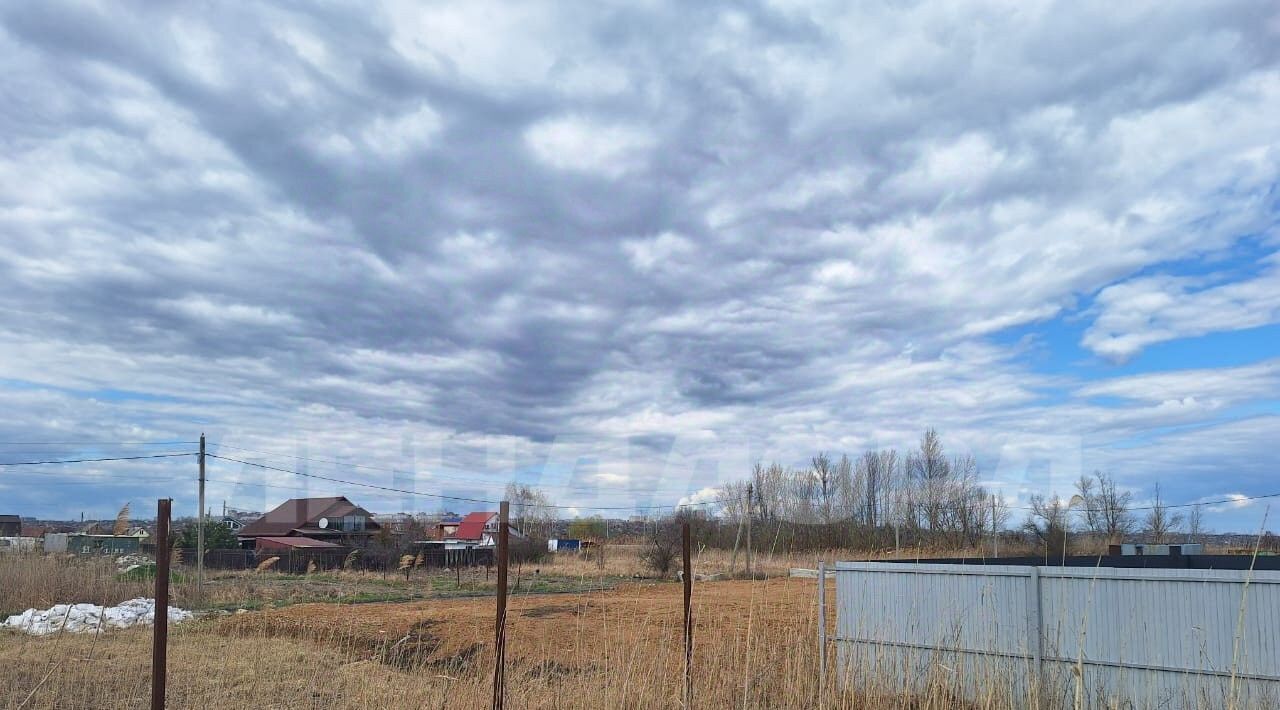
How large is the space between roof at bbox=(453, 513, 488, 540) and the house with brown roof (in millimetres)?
5998

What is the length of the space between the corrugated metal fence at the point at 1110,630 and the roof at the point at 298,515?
53340mm

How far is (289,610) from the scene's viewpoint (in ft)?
66.9

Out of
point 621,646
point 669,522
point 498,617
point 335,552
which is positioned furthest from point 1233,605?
point 335,552

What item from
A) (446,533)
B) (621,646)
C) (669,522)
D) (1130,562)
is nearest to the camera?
(621,646)

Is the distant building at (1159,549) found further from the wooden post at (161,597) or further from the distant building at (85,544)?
the distant building at (85,544)

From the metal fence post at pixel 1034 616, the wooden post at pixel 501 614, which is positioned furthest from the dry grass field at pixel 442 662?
the metal fence post at pixel 1034 616

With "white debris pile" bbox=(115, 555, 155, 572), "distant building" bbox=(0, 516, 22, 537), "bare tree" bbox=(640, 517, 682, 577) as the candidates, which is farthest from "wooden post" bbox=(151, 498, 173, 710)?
"distant building" bbox=(0, 516, 22, 537)

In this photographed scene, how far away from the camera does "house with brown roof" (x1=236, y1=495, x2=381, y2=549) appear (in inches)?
2252

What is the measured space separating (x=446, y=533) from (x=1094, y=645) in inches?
2338

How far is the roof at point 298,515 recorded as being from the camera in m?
58.2

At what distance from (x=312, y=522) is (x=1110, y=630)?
188 ft

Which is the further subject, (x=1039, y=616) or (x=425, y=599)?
(x=425, y=599)

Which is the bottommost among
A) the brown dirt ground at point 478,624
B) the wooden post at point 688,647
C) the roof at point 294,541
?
the roof at point 294,541

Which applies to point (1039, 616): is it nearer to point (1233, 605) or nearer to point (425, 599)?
point (1233, 605)
